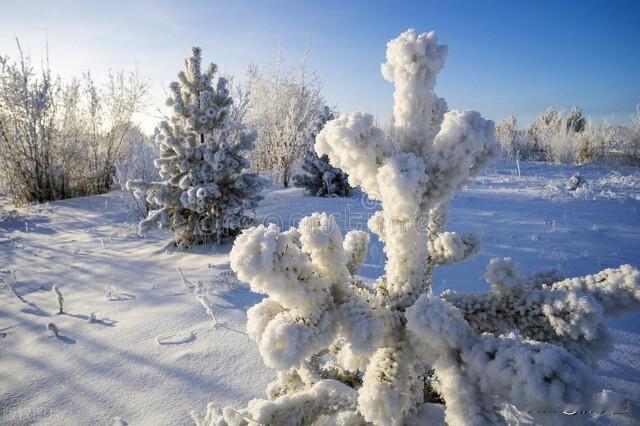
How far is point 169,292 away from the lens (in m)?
3.19

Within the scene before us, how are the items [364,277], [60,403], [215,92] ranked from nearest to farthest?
[60,403] < [364,277] < [215,92]

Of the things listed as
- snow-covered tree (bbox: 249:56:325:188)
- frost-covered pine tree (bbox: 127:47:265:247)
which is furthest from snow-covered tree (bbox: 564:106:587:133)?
frost-covered pine tree (bbox: 127:47:265:247)

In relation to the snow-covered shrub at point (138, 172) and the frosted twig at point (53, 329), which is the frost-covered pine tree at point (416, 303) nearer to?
the frosted twig at point (53, 329)

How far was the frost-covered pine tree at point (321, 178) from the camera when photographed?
24.9 feet

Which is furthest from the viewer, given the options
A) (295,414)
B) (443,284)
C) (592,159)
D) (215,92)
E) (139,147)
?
(592,159)

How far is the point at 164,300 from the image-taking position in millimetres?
3010

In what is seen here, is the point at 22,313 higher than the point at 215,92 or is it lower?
lower

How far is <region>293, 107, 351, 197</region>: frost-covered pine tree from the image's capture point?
759 cm

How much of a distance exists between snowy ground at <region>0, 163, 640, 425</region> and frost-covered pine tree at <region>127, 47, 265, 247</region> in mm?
431

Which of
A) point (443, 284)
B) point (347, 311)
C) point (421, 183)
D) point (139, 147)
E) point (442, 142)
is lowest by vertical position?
point (443, 284)

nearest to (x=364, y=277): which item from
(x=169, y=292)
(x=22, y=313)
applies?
(x=169, y=292)

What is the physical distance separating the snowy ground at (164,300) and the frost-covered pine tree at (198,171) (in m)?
0.43

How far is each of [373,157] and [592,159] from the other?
14.3m

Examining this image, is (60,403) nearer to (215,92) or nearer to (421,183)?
(421,183)
